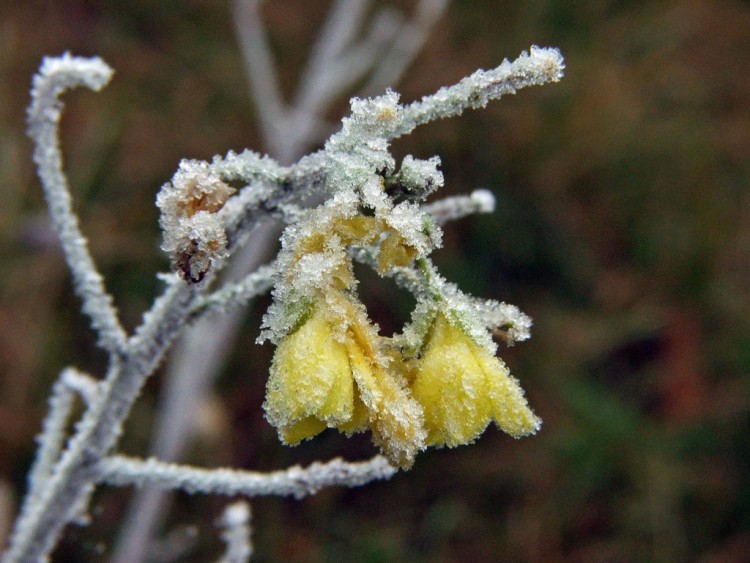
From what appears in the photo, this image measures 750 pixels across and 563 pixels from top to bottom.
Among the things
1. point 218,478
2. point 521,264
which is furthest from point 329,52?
point 218,478

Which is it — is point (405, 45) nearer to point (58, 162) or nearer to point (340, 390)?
point (58, 162)

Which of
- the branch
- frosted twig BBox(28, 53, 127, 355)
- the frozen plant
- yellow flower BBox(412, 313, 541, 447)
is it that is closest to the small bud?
the frozen plant

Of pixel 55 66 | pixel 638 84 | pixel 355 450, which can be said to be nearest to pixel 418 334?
pixel 55 66

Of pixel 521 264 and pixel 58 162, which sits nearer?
pixel 58 162

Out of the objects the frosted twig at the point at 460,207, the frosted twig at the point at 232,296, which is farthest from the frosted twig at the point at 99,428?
the frosted twig at the point at 460,207

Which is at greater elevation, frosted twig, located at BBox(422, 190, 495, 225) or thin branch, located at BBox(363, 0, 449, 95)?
thin branch, located at BBox(363, 0, 449, 95)

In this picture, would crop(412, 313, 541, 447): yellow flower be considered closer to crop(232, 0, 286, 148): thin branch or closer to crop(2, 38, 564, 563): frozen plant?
crop(2, 38, 564, 563): frozen plant
